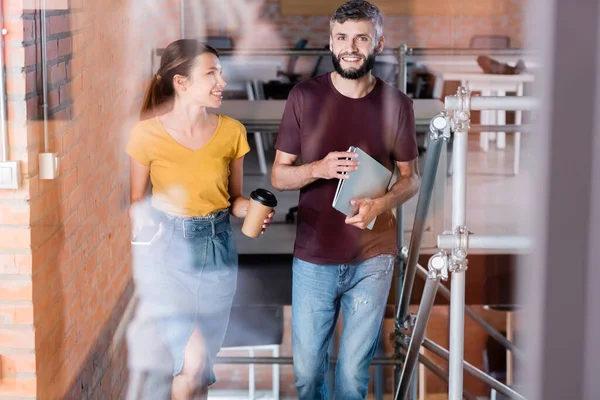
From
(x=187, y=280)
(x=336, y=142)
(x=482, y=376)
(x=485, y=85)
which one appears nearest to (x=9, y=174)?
(x=187, y=280)

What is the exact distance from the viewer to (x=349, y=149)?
1043mm

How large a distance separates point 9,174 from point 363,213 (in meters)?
0.43

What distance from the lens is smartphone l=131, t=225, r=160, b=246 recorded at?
1.15 meters

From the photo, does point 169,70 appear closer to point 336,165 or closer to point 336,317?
point 336,165

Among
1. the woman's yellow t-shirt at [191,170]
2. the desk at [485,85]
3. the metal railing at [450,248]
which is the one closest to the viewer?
the metal railing at [450,248]

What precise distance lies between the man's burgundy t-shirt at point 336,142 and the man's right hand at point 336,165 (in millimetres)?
55

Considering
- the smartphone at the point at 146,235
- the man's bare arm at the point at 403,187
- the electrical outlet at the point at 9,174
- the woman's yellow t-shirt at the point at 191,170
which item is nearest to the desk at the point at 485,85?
the man's bare arm at the point at 403,187

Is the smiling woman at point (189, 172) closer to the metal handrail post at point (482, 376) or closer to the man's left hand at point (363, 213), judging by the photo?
the man's left hand at point (363, 213)

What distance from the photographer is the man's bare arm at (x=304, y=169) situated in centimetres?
102

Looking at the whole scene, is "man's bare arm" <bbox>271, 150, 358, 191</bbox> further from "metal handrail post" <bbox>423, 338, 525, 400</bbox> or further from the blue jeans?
"metal handrail post" <bbox>423, 338, 525, 400</bbox>

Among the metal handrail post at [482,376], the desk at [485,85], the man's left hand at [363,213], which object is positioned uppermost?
the desk at [485,85]

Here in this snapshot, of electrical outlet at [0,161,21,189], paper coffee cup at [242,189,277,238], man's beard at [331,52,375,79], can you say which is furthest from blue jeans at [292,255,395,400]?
electrical outlet at [0,161,21,189]

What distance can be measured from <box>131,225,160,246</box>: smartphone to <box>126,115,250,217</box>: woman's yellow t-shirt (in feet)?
0.16

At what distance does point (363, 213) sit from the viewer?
41.5 inches
